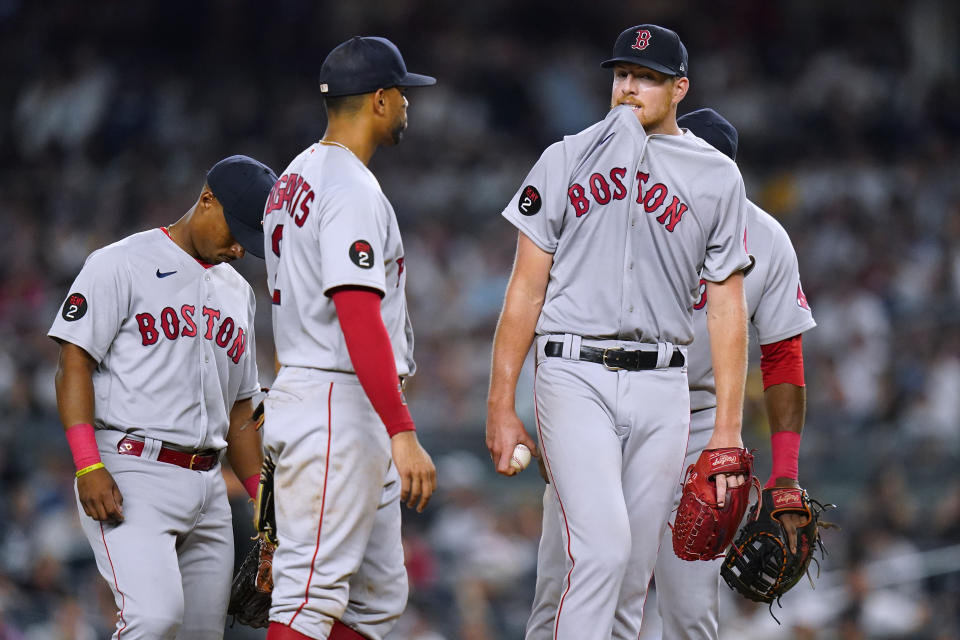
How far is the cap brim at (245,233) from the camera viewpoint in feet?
13.5

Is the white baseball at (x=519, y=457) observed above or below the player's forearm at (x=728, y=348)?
below

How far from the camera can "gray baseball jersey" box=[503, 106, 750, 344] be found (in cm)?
387

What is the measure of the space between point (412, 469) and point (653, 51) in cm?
150

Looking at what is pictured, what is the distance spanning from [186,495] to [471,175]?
913cm

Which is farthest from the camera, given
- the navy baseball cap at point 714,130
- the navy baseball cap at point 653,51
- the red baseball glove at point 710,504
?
the navy baseball cap at point 714,130

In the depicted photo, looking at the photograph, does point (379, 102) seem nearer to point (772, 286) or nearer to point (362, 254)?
point (362, 254)

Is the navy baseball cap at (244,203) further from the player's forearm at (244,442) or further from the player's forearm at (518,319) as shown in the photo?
the player's forearm at (518,319)

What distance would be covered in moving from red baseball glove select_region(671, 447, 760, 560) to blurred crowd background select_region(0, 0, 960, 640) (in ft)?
8.27

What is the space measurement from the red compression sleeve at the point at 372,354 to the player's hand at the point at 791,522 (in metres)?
1.50

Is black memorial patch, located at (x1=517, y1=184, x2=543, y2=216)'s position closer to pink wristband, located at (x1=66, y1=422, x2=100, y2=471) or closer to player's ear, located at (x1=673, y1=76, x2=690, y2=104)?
player's ear, located at (x1=673, y1=76, x2=690, y2=104)

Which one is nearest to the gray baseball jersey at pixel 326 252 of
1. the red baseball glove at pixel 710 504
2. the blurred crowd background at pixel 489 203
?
the red baseball glove at pixel 710 504

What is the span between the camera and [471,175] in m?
13.0

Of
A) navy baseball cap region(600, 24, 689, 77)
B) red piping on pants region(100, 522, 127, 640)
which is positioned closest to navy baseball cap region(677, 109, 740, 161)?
navy baseball cap region(600, 24, 689, 77)

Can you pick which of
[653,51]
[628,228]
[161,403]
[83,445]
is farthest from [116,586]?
[653,51]
